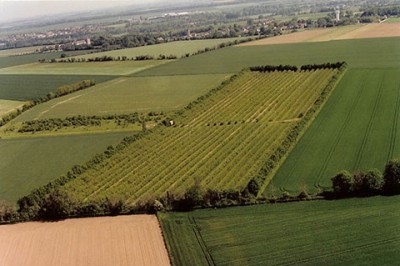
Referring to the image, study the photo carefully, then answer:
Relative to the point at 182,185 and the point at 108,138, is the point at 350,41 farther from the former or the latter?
the point at 182,185

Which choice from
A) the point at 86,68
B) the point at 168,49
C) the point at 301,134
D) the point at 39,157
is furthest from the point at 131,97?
the point at 168,49

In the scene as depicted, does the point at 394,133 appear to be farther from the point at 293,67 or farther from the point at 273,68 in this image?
the point at 273,68

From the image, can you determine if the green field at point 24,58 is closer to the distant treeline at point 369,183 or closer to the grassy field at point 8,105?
the grassy field at point 8,105

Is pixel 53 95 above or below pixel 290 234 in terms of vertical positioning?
below

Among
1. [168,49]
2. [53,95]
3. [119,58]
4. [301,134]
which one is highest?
[301,134]

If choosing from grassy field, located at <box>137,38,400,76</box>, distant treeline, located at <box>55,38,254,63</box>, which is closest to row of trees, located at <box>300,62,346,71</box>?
grassy field, located at <box>137,38,400,76</box>

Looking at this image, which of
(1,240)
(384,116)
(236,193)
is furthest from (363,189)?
(1,240)
